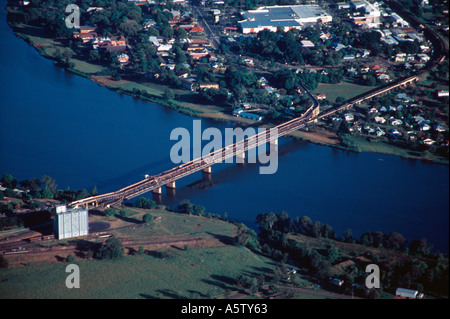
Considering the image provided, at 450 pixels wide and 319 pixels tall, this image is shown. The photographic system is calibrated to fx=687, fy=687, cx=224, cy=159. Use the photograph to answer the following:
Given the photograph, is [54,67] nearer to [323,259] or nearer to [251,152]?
[251,152]

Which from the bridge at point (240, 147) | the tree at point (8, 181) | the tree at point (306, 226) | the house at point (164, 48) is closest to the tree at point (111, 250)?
the bridge at point (240, 147)

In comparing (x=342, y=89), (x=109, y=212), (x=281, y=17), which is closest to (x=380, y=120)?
(x=342, y=89)

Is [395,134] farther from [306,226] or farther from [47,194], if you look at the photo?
[47,194]

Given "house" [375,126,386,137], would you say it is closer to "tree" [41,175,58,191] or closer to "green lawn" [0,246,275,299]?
"green lawn" [0,246,275,299]

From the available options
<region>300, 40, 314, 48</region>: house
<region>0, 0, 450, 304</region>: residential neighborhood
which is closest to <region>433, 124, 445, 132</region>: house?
<region>0, 0, 450, 304</region>: residential neighborhood

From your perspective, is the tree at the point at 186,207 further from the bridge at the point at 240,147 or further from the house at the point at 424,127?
the house at the point at 424,127
